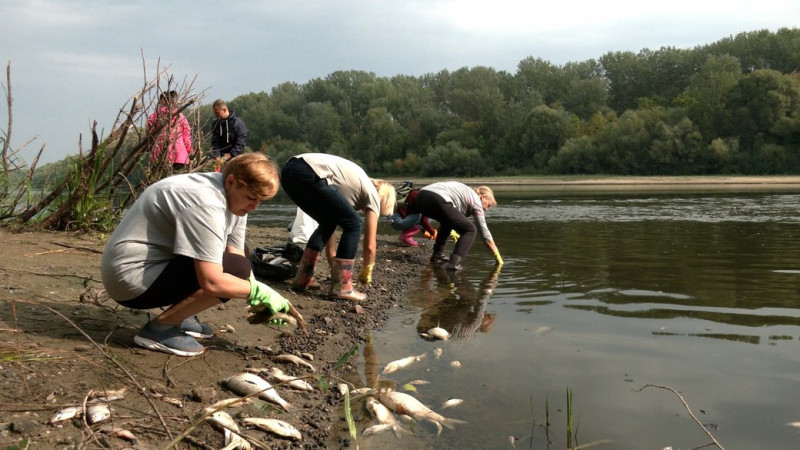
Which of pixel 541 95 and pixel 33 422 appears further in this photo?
pixel 541 95

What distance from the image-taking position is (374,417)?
3.49 metres

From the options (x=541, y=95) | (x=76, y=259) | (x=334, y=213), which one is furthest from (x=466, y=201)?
(x=541, y=95)

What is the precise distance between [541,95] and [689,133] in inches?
939

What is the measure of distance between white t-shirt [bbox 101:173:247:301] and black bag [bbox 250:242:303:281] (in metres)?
2.77

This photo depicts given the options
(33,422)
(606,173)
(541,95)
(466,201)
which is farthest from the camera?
(541,95)

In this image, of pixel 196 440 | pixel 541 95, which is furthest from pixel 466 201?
pixel 541 95

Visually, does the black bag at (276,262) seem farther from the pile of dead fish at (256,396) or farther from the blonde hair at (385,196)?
the pile of dead fish at (256,396)

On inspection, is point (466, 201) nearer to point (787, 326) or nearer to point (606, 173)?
point (787, 326)

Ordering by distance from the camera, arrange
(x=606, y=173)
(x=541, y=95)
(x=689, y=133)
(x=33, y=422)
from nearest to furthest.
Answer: (x=33, y=422) → (x=689, y=133) → (x=606, y=173) → (x=541, y=95)

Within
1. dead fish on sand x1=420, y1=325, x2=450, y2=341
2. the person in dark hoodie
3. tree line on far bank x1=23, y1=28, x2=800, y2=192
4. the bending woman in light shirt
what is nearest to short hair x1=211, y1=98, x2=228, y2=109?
the person in dark hoodie

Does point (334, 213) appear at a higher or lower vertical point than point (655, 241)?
higher

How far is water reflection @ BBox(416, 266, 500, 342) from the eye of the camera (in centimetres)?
541

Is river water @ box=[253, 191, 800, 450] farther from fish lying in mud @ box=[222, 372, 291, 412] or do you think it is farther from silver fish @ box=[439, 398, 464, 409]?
fish lying in mud @ box=[222, 372, 291, 412]

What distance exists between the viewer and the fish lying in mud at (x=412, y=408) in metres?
3.44
